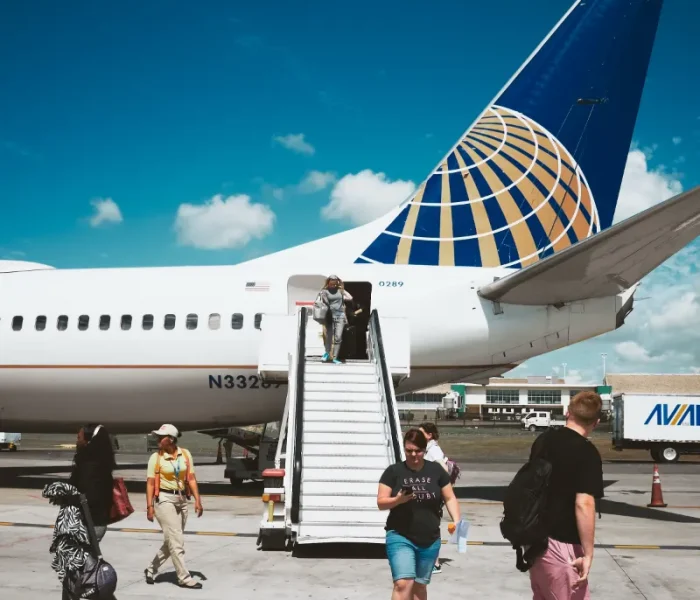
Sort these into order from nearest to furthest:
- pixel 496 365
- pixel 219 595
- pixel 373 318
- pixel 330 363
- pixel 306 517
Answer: pixel 219 595, pixel 306 517, pixel 330 363, pixel 373 318, pixel 496 365

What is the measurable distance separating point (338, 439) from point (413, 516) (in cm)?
610

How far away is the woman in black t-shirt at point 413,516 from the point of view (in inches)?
226

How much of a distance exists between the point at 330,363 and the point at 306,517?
4.71 meters

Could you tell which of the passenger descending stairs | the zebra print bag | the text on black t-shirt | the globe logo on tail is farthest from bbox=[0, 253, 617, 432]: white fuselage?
the zebra print bag

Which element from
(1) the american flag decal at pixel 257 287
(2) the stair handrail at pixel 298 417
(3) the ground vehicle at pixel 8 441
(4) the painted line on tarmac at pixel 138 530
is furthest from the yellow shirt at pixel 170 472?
(3) the ground vehicle at pixel 8 441

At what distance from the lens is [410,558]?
18.8 feet

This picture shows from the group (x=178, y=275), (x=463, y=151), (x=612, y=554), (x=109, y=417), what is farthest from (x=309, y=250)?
(x=612, y=554)

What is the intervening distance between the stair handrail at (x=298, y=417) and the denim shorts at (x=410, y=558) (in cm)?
435

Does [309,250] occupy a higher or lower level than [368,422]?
Answer: higher

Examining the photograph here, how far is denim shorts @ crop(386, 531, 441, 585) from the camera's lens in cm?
572

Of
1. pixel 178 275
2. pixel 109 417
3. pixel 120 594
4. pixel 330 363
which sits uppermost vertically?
pixel 178 275

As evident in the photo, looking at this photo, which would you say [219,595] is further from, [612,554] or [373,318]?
[373,318]

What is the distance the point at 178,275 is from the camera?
18578 mm

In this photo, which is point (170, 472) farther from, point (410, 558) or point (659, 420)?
point (659, 420)
